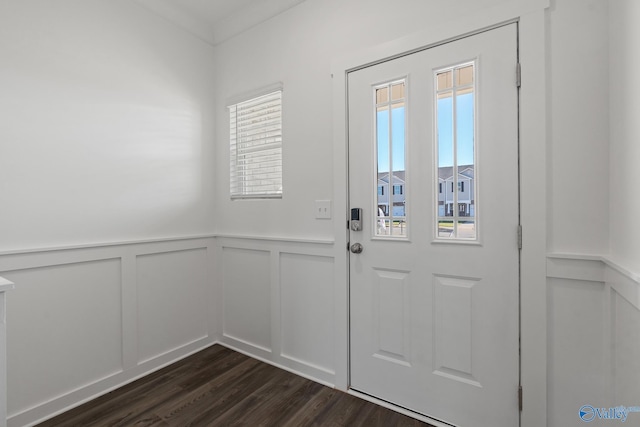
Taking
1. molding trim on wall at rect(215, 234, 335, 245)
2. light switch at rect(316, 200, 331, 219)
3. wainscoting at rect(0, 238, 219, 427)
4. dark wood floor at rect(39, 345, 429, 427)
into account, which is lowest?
dark wood floor at rect(39, 345, 429, 427)

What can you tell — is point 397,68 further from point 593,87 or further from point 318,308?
point 318,308

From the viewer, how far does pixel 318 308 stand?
7.30ft

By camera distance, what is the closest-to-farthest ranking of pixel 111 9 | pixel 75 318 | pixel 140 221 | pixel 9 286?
pixel 9 286, pixel 75 318, pixel 111 9, pixel 140 221

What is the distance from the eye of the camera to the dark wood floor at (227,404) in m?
1.80

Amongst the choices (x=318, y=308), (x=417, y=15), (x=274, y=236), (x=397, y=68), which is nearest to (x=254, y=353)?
(x=318, y=308)

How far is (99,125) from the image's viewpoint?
2.10m

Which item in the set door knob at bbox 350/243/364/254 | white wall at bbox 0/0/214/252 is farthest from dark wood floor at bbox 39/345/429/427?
white wall at bbox 0/0/214/252

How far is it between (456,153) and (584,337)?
3.36 ft

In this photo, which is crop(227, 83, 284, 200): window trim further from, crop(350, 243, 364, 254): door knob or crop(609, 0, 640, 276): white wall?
crop(609, 0, 640, 276): white wall

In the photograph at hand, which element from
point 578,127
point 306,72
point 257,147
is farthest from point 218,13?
point 578,127

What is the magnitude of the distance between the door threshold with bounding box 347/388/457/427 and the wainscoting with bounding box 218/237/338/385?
0.21m

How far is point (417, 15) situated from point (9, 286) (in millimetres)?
2318

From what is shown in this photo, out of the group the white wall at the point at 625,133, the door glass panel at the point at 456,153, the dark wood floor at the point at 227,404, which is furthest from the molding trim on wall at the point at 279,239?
the white wall at the point at 625,133

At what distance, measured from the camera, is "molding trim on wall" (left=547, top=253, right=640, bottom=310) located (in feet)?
3.87
